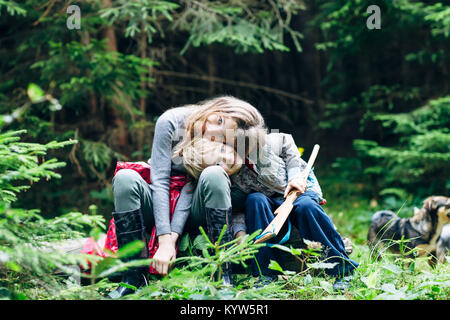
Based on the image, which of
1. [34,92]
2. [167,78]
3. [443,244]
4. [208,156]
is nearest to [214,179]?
[208,156]

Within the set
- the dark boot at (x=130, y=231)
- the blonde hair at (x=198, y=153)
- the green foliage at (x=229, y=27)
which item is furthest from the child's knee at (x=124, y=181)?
the green foliage at (x=229, y=27)

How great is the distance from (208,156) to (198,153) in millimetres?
56

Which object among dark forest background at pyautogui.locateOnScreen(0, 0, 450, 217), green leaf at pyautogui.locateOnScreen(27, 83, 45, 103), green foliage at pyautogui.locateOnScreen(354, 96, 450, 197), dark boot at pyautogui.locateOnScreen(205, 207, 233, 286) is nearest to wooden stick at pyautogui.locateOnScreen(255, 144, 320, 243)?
dark boot at pyautogui.locateOnScreen(205, 207, 233, 286)

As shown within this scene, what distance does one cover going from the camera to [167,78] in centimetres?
538

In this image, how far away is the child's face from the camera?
215 cm

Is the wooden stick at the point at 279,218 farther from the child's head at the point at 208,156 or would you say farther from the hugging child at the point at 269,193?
the child's head at the point at 208,156

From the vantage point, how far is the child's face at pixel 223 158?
7.06ft

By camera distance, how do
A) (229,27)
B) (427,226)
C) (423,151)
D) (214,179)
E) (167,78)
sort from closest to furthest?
(214,179) → (427,226) → (229,27) → (423,151) → (167,78)

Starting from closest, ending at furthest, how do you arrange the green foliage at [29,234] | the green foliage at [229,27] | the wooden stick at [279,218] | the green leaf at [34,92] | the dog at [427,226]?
the green leaf at [34,92] < the green foliage at [29,234] < the wooden stick at [279,218] < the dog at [427,226] < the green foliage at [229,27]

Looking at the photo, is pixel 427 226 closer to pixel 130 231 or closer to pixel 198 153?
pixel 198 153

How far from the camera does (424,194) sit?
175 inches

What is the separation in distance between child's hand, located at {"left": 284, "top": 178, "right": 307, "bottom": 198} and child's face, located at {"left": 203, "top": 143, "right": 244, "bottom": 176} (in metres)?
0.30

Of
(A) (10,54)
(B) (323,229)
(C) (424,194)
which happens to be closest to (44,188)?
(A) (10,54)
